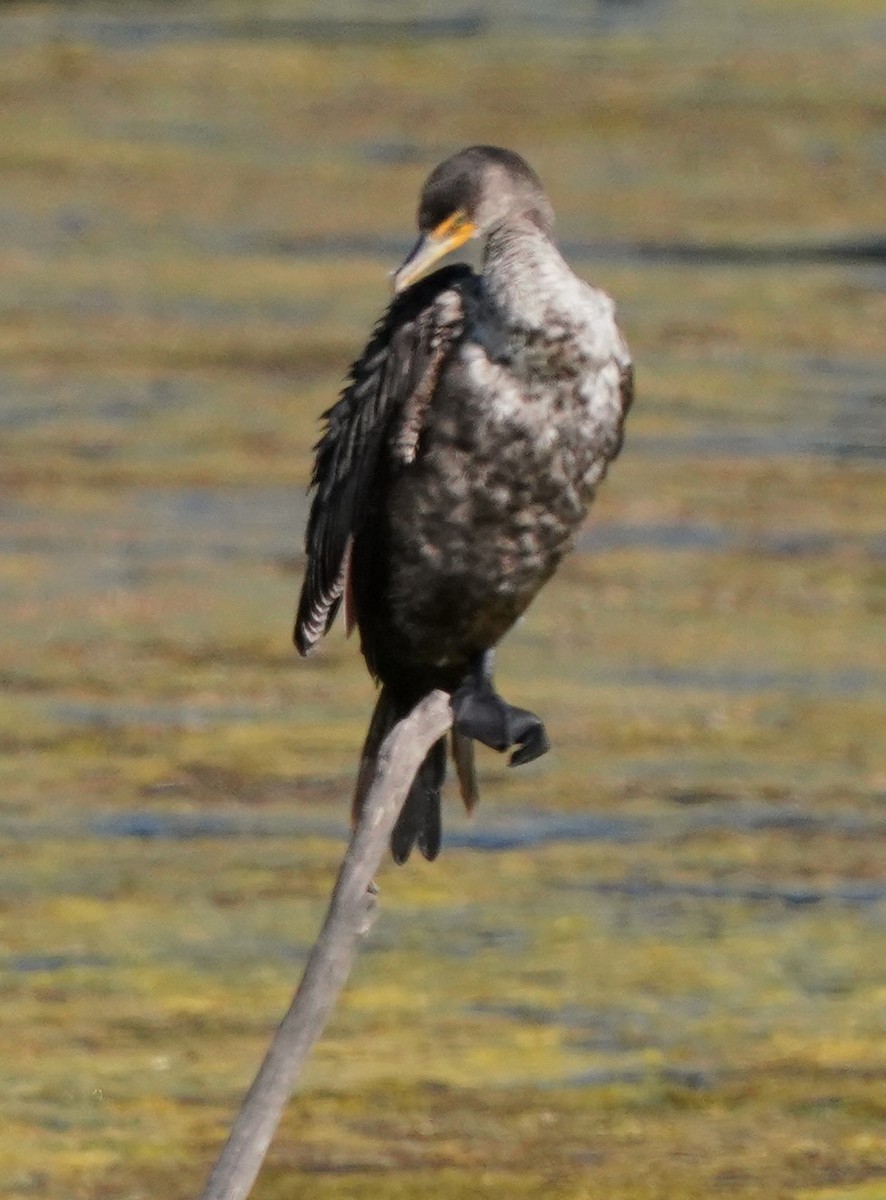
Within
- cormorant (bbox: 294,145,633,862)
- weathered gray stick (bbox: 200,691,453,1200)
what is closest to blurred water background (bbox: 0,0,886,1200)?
cormorant (bbox: 294,145,633,862)

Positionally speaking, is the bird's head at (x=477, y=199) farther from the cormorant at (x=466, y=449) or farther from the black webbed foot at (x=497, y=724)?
the black webbed foot at (x=497, y=724)

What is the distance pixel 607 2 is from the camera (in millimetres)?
19141

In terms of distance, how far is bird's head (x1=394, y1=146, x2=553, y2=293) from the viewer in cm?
362

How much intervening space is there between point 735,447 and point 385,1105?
4.94m

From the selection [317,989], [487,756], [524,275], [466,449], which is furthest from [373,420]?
[487,756]

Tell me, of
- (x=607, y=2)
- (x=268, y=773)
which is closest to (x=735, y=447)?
(x=268, y=773)

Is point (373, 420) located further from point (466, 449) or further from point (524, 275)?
point (524, 275)

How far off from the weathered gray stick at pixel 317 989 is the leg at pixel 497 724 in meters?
0.30

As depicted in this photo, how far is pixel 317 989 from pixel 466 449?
0.72 meters

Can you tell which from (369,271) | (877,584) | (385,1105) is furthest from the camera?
(369,271)

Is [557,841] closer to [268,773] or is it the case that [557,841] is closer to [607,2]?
[268,773]

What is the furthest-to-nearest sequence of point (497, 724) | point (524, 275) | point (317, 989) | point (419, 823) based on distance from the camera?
point (419, 823) < point (497, 724) < point (524, 275) < point (317, 989)

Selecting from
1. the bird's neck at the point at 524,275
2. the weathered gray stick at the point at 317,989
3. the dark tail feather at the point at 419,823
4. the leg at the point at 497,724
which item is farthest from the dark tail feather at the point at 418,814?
the bird's neck at the point at 524,275

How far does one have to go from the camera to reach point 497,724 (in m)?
3.68
